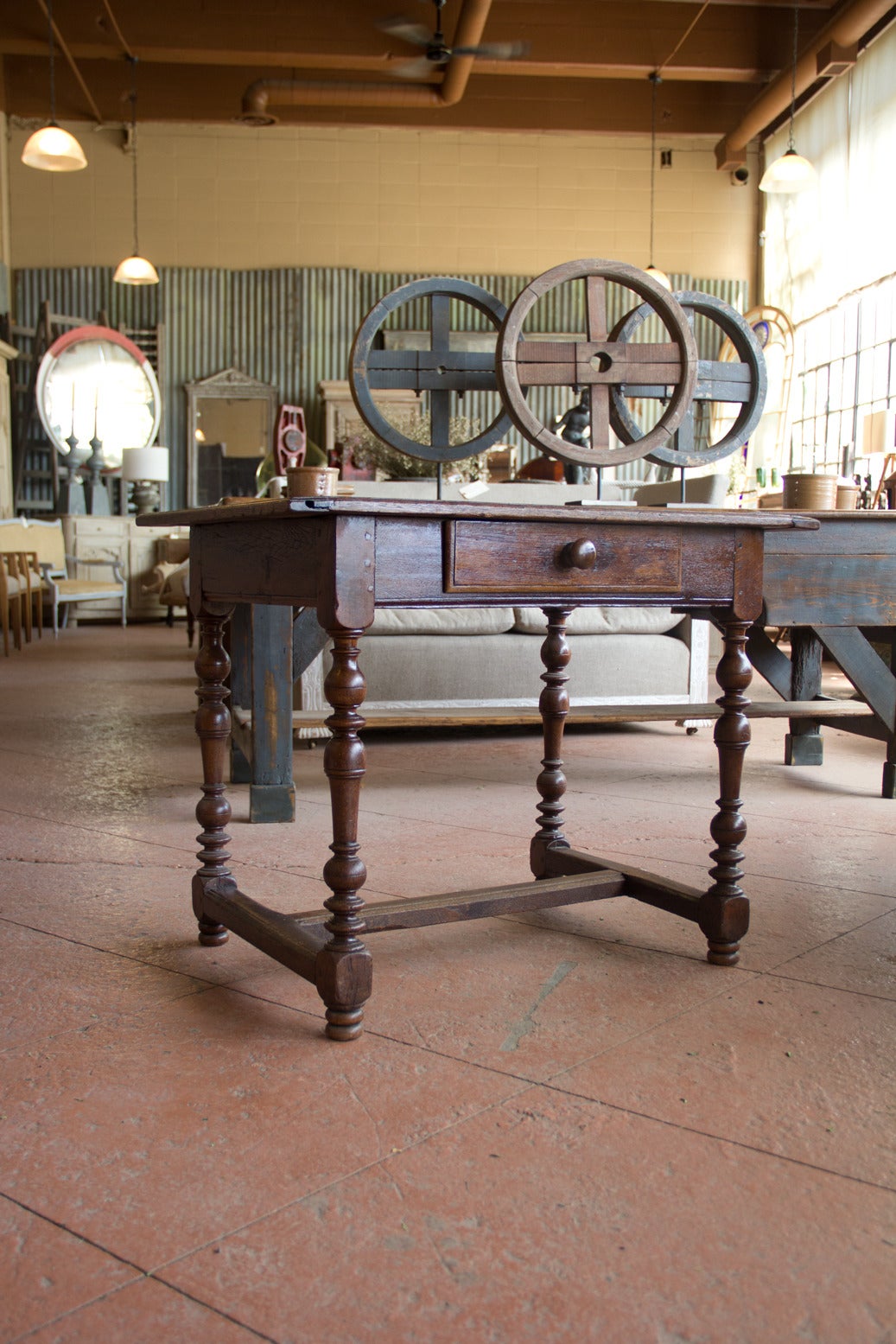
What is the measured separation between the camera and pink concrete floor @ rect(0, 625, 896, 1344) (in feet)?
3.78

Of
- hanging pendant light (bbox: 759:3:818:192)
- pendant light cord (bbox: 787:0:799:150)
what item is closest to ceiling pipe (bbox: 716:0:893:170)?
pendant light cord (bbox: 787:0:799:150)

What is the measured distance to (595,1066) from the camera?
1.67 metres

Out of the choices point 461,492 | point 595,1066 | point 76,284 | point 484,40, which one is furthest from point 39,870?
point 76,284

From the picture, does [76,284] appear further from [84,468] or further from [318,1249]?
[318,1249]

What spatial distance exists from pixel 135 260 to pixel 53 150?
7.13 feet

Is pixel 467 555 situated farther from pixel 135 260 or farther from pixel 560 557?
pixel 135 260

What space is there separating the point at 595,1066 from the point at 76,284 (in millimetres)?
12318

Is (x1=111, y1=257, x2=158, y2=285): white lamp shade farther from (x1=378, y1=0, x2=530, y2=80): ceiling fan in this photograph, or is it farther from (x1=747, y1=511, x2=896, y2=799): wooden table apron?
(x1=747, y1=511, x2=896, y2=799): wooden table apron

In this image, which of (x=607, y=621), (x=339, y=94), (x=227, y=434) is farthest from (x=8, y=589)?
(x=339, y=94)

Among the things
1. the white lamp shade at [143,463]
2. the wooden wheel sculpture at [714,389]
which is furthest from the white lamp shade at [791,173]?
the wooden wheel sculpture at [714,389]

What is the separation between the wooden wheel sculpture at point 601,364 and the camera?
7.25 ft

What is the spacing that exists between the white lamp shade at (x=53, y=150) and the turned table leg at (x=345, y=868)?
326 inches

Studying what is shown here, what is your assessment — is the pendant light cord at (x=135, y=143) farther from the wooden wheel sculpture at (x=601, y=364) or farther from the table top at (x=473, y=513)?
the table top at (x=473, y=513)

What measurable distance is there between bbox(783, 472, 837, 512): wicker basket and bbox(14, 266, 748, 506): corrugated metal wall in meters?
9.01
